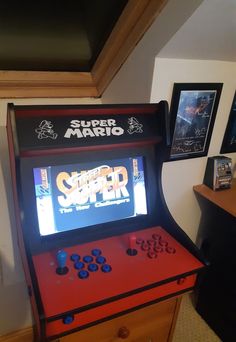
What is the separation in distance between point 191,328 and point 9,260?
1090 millimetres

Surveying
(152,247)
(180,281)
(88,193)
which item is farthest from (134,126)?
(180,281)

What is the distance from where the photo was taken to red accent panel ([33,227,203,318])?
77 cm

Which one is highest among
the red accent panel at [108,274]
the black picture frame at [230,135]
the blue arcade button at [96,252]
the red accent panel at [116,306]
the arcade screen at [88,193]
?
the black picture frame at [230,135]

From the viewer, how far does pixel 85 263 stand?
0.90m

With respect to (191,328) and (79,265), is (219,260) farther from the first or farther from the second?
(79,265)

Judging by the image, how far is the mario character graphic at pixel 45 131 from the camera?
839mm

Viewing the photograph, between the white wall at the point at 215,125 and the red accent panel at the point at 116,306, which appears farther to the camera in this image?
the white wall at the point at 215,125

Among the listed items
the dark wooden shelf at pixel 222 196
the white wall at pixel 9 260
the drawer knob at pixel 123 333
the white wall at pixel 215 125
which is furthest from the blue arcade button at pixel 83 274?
the dark wooden shelf at pixel 222 196

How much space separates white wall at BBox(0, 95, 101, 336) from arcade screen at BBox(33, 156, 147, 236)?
39cm

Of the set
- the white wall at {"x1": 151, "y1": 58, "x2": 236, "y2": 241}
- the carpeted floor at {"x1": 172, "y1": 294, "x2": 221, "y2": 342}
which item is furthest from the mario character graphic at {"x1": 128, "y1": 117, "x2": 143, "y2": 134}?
the carpeted floor at {"x1": 172, "y1": 294, "x2": 221, "y2": 342}

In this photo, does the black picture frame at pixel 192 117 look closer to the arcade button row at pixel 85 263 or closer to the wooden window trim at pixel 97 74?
the wooden window trim at pixel 97 74

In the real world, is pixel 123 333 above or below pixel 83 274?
below

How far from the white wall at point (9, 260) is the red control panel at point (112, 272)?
0.45 meters

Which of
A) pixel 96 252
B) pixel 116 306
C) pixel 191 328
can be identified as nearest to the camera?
pixel 116 306
